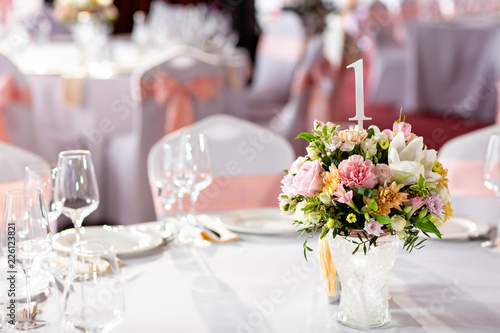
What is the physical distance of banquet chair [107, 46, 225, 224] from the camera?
12.0ft

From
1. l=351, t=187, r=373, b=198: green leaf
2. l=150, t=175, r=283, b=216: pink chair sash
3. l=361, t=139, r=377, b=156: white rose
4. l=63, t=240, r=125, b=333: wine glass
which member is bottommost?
l=150, t=175, r=283, b=216: pink chair sash

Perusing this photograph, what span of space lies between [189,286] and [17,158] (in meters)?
0.92

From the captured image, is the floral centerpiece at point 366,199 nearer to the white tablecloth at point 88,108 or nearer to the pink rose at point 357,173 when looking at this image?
the pink rose at point 357,173

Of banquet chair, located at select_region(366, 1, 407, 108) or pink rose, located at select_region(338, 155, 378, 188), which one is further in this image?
banquet chair, located at select_region(366, 1, 407, 108)

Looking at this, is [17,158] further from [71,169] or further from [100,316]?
[100,316]

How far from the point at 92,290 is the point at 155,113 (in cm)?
284

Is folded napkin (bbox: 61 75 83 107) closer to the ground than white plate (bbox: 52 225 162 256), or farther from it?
farther from it

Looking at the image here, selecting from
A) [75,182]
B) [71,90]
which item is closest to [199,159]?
[75,182]

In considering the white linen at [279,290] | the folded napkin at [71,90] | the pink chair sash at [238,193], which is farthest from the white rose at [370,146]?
the folded napkin at [71,90]

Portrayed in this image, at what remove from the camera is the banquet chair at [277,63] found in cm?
538

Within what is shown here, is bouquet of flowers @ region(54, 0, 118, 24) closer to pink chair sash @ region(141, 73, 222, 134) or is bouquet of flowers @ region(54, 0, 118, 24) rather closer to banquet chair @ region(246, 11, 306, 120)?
pink chair sash @ region(141, 73, 222, 134)

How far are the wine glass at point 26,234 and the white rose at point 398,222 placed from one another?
0.59 m

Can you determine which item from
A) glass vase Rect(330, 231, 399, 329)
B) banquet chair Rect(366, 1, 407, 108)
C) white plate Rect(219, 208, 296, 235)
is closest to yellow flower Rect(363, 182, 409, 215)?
glass vase Rect(330, 231, 399, 329)

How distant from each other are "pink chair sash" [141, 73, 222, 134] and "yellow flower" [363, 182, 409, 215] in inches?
101
